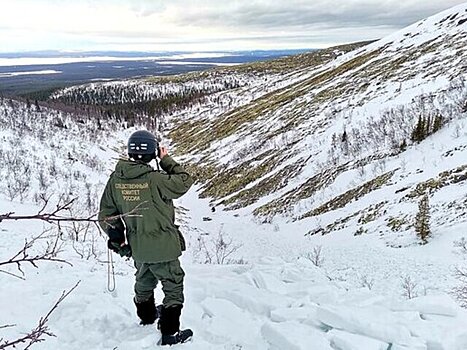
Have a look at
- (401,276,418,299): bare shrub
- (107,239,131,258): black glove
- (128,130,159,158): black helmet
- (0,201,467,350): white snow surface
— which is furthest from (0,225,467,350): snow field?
(128,130,159,158): black helmet

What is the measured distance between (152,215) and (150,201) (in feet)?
0.43

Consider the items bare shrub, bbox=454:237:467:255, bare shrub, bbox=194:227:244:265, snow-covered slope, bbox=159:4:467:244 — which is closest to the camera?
bare shrub, bbox=454:237:467:255

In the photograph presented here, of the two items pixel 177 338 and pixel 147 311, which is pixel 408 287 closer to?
pixel 177 338

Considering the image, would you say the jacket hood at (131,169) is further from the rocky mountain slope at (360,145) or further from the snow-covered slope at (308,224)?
the rocky mountain slope at (360,145)

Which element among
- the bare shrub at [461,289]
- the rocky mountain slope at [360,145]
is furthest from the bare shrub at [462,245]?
the rocky mountain slope at [360,145]

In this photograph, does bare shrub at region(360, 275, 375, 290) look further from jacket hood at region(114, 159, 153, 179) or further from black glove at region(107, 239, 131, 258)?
jacket hood at region(114, 159, 153, 179)

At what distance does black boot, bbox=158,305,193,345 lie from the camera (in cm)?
422

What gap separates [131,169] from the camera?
3.99 meters

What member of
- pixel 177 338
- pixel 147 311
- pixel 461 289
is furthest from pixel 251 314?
pixel 461 289

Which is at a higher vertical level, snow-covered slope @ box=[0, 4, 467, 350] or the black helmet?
the black helmet

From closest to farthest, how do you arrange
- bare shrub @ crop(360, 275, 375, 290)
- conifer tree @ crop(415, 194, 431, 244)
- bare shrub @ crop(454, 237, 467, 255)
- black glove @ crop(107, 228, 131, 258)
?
black glove @ crop(107, 228, 131, 258), bare shrub @ crop(360, 275, 375, 290), bare shrub @ crop(454, 237, 467, 255), conifer tree @ crop(415, 194, 431, 244)

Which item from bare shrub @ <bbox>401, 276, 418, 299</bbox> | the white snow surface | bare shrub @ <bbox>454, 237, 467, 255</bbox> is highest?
the white snow surface

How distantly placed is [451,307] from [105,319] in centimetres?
344

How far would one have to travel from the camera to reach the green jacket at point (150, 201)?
4.00 meters
